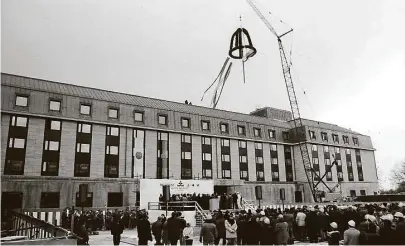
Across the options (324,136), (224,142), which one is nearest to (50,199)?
(224,142)

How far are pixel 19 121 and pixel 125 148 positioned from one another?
12.5 metres

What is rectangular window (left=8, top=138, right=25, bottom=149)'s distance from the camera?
35.4m

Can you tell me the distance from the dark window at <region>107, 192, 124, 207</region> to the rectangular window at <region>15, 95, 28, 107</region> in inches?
550

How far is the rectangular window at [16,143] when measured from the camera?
35375 mm

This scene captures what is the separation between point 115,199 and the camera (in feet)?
130

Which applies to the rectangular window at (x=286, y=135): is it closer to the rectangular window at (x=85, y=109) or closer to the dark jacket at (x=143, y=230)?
the rectangular window at (x=85, y=109)

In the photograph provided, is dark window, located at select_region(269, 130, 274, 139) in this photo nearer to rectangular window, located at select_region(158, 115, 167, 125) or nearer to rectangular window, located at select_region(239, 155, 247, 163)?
rectangular window, located at select_region(239, 155, 247, 163)

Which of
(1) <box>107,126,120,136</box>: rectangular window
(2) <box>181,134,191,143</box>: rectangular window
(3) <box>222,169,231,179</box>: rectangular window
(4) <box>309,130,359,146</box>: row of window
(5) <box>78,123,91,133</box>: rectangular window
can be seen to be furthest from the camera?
(4) <box>309,130,359,146</box>: row of window

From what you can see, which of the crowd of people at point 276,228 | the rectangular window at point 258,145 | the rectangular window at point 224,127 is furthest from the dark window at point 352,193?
the crowd of people at point 276,228

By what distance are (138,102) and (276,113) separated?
36035 millimetres

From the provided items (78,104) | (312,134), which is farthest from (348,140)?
(78,104)

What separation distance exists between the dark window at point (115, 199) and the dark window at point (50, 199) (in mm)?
5691

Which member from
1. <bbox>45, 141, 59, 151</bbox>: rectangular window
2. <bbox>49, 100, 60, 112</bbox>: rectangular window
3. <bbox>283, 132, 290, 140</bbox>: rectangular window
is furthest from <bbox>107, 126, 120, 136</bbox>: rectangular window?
<bbox>283, 132, 290, 140</bbox>: rectangular window

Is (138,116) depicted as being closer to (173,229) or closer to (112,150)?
(112,150)
